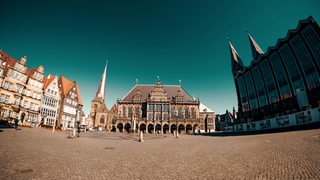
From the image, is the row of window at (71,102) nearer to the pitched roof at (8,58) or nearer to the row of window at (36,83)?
the row of window at (36,83)

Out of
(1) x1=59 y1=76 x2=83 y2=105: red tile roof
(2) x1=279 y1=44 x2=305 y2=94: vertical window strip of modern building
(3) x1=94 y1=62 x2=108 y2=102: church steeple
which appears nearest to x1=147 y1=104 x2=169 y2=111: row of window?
(1) x1=59 y1=76 x2=83 y2=105: red tile roof

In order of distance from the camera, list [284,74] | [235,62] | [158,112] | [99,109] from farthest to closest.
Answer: [99,109], [235,62], [158,112], [284,74]

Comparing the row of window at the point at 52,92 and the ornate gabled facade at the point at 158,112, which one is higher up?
the row of window at the point at 52,92

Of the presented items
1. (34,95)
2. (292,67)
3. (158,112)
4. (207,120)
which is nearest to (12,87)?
(34,95)

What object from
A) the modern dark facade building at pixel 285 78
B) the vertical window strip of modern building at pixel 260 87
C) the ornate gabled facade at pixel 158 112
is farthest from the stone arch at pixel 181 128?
the vertical window strip of modern building at pixel 260 87

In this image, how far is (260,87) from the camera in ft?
147

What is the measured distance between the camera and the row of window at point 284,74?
30770mm

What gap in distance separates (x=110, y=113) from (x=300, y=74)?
217 feet

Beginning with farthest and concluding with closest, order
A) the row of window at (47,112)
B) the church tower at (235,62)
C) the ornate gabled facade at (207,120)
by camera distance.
A: the ornate gabled facade at (207,120)
the church tower at (235,62)
the row of window at (47,112)

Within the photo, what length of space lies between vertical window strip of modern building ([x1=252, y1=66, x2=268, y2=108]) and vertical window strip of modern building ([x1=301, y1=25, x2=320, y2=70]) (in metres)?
14.8

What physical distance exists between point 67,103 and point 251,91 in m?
59.4

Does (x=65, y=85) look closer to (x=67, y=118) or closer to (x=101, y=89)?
(x=67, y=118)

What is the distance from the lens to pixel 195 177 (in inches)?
177

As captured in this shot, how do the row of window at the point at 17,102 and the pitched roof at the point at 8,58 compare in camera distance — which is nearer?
the row of window at the point at 17,102
